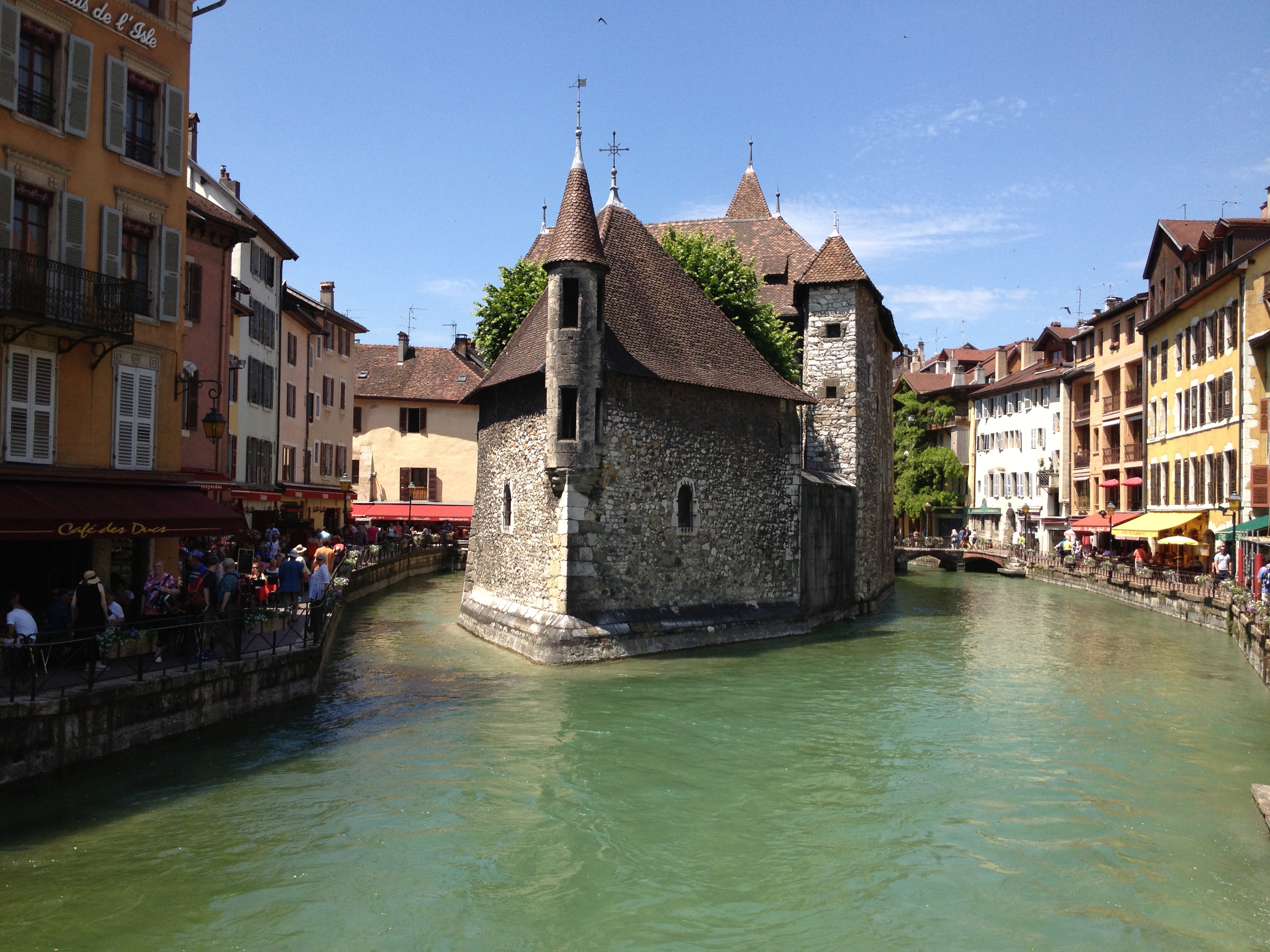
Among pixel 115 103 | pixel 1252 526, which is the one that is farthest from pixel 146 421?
pixel 1252 526

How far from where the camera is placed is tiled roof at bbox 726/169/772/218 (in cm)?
4384

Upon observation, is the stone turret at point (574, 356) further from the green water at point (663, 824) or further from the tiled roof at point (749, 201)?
the tiled roof at point (749, 201)

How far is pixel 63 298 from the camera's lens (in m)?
13.9

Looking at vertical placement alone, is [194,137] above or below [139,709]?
above

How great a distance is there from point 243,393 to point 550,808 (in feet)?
71.1

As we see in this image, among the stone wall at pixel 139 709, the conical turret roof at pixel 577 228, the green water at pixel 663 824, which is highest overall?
the conical turret roof at pixel 577 228

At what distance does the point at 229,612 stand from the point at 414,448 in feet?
118

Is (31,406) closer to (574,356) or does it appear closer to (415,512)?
(574,356)

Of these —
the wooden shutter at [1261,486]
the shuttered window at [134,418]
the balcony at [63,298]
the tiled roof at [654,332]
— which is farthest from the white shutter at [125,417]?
the wooden shutter at [1261,486]

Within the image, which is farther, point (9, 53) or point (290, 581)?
point (290, 581)

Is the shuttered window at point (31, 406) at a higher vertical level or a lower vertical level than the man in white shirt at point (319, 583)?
higher

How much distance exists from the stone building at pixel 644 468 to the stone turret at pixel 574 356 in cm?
3

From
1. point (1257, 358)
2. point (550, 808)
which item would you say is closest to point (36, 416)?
point (550, 808)

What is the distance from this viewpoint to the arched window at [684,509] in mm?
21719
